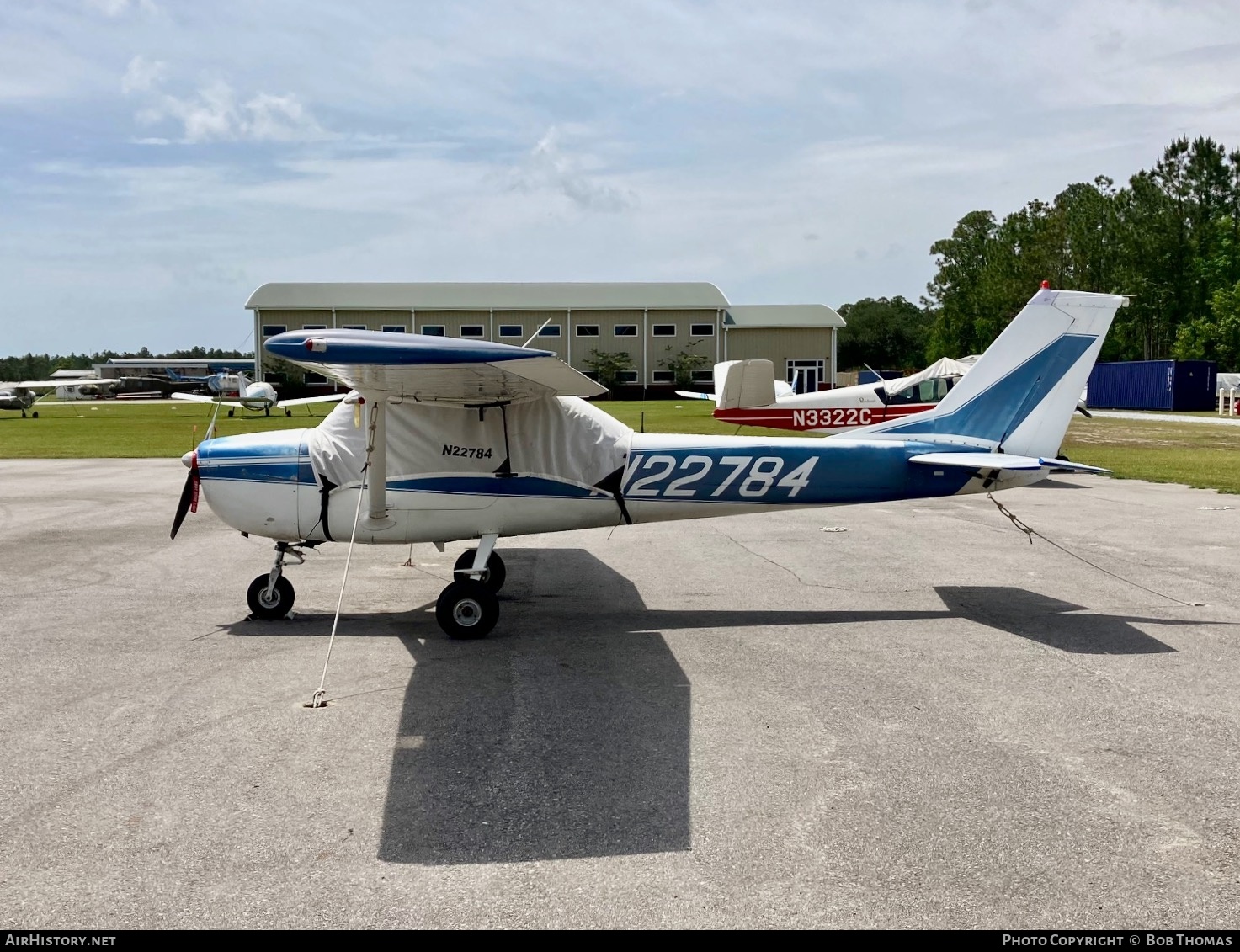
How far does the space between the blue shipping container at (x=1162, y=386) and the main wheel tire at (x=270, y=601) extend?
53767mm

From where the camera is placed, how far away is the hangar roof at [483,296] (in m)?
74.9

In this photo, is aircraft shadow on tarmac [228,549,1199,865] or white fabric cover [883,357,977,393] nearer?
aircraft shadow on tarmac [228,549,1199,865]

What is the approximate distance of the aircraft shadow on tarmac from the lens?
4.19m

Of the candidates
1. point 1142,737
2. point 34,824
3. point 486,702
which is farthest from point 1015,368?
point 34,824

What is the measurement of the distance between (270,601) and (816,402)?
16.0 m

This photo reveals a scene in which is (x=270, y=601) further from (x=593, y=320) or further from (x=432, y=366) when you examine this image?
(x=593, y=320)

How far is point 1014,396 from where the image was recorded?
8758 mm

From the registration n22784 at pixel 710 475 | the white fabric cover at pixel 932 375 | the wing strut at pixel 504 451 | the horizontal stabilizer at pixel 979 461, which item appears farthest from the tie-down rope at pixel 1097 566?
the white fabric cover at pixel 932 375

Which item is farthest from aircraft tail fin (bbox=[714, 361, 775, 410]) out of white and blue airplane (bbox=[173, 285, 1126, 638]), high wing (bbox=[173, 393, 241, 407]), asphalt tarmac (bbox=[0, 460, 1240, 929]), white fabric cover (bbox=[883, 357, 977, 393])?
white and blue airplane (bbox=[173, 285, 1126, 638])

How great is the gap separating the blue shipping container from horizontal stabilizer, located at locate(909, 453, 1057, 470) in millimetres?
50797

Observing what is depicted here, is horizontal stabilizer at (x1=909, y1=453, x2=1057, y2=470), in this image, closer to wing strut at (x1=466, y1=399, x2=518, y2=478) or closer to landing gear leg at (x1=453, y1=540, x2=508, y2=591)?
wing strut at (x1=466, y1=399, x2=518, y2=478)

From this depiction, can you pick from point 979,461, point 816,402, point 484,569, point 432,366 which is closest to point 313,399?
point 484,569

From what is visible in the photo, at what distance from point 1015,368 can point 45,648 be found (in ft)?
26.2

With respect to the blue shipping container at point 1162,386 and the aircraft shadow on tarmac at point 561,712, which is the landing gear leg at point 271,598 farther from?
the blue shipping container at point 1162,386
